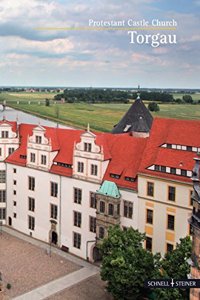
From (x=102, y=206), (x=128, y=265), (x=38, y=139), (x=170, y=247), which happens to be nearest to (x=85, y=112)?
(x=38, y=139)

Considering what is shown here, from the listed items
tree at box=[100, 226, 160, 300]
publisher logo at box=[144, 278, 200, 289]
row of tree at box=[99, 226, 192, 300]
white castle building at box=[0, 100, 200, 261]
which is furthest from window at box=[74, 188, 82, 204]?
publisher logo at box=[144, 278, 200, 289]

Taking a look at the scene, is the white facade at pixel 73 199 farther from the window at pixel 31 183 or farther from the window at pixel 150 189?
the window at pixel 150 189

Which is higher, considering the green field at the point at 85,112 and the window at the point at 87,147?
the green field at the point at 85,112

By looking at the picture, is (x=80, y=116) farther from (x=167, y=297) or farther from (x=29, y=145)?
(x=167, y=297)

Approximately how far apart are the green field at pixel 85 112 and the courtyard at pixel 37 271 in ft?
147

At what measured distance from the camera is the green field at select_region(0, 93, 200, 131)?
→ 9399 centimetres

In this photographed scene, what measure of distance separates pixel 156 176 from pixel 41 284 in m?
14.3

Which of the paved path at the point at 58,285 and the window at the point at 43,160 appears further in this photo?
the window at the point at 43,160

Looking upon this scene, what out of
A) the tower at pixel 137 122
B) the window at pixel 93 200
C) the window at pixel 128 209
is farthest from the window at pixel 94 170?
the tower at pixel 137 122

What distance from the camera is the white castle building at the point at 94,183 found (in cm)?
3816

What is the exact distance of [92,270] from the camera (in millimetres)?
42094

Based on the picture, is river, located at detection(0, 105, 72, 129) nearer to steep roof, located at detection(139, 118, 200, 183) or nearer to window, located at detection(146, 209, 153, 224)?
steep roof, located at detection(139, 118, 200, 183)

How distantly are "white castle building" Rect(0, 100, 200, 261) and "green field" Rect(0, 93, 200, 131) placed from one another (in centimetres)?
3821

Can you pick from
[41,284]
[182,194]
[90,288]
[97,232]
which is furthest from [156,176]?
[41,284]
